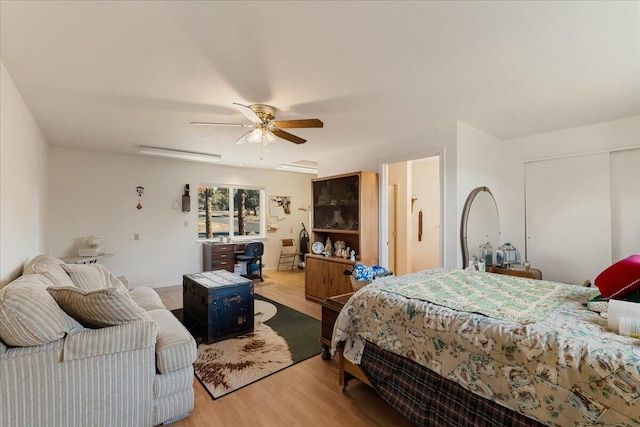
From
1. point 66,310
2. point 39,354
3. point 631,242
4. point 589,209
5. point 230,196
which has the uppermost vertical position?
point 230,196

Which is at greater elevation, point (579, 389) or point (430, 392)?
point (579, 389)

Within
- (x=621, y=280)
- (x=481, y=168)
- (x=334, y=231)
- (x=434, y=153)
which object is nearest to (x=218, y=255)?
(x=334, y=231)

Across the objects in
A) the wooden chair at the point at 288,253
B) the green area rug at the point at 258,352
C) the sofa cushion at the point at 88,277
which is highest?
the sofa cushion at the point at 88,277

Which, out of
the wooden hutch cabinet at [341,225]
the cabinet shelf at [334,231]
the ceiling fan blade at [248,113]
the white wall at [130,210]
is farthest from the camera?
the white wall at [130,210]

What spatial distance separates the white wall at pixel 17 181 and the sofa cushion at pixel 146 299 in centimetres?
98

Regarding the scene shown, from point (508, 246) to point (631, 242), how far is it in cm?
115

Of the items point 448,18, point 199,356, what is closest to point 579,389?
point 448,18

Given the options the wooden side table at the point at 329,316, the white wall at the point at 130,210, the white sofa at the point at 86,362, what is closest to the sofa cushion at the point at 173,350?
the white sofa at the point at 86,362

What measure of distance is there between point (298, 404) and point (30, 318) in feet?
5.59

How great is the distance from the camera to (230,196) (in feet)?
20.9

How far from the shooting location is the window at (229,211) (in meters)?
6.03

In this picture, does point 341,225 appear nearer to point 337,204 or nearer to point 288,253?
point 337,204

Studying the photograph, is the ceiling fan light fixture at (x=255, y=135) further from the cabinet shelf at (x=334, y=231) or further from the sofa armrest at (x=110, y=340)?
the cabinet shelf at (x=334, y=231)

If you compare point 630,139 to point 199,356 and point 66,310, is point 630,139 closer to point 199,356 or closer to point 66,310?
point 199,356
